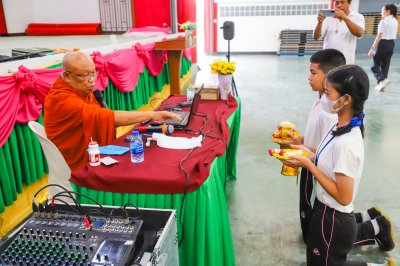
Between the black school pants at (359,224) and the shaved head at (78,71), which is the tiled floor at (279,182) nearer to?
the black school pants at (359,224)

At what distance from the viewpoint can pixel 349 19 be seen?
2.99 meters

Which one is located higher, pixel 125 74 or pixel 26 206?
pixel 125 74

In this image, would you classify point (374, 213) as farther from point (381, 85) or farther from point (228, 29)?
point (381, 85)

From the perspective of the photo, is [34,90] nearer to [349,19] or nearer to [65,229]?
[65,229]

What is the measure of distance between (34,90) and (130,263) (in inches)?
68.8

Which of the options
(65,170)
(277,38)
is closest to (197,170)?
(65,170)

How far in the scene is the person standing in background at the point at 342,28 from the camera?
298 centimetres

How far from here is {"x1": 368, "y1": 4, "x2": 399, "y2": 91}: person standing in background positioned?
232 inches

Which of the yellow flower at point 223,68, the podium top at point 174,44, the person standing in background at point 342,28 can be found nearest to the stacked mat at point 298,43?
the podium top at point 174,44

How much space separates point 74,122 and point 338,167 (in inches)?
53.9

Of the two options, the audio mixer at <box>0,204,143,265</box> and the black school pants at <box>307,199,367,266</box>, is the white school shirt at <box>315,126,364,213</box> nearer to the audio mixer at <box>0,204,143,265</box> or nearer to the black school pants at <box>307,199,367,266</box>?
the black school pants at <box>307,199,367,266</box>

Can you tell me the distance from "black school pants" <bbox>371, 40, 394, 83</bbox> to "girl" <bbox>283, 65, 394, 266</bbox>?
18.5 ft

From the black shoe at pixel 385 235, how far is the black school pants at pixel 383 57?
5083 mm

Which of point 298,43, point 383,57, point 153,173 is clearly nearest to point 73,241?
point 153,173
